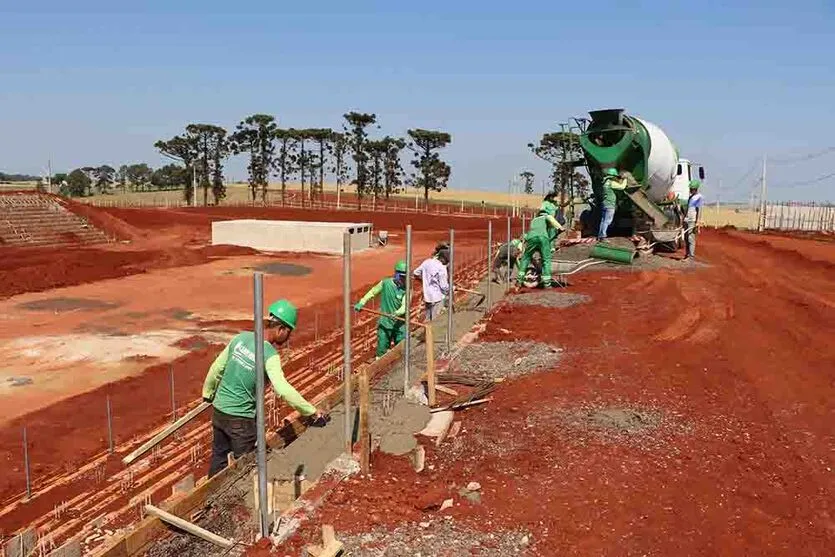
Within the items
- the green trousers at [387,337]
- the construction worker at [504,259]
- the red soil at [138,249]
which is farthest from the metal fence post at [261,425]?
the red soil at [138,249]

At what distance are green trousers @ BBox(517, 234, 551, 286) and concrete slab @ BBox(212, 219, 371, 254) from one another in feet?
43.5

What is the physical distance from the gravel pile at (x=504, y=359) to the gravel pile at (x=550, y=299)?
9.33 ft

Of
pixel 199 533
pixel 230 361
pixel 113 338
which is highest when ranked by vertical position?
pixel 230 361

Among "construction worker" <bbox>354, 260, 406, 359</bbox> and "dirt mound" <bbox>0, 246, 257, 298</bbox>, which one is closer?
"construction worker" <bbox>354, 260, 406, 359</bbox>

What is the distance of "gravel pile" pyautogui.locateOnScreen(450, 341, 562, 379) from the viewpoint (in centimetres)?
782

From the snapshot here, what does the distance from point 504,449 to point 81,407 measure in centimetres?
566

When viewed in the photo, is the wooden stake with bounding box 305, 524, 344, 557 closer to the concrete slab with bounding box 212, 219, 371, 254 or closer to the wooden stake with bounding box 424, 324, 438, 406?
the wooden stake with bounding box 424, 324, 438, 406

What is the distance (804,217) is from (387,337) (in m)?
37.1

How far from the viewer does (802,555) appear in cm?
384

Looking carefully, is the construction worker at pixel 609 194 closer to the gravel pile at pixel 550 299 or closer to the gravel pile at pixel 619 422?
the gravel pile at pixel 550 299

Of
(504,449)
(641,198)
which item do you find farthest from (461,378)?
(641,198)

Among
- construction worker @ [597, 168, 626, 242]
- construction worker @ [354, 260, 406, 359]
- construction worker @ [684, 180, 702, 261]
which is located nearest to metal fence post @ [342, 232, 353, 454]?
construction worker @ [354, 260, 406, 359]

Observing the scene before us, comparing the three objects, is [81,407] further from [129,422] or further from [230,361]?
[230,361]

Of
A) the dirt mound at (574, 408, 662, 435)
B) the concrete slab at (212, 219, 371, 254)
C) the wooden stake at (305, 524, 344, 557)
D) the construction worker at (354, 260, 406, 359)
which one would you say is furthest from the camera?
the concrete slab at (212, 219, 371, 254)
